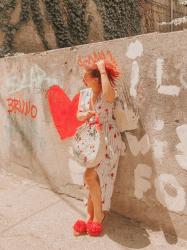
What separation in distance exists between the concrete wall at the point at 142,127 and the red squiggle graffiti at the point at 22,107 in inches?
3.4

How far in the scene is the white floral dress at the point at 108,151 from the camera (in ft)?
9.11

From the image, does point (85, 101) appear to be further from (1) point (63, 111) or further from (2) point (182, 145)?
(2) point (182, 145)

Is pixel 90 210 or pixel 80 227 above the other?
pixel 90 210

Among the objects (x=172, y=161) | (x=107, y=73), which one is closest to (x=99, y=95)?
(x=107, y=73)

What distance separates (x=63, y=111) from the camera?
3.58 m

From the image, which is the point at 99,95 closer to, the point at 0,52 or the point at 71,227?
the point at 71,227

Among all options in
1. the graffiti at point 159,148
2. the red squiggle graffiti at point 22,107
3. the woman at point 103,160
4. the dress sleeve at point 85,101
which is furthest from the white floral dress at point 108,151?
the red squiggle graffiti at point 22,107

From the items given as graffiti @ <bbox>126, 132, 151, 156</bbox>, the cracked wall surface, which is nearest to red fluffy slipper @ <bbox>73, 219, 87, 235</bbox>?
graffiti @ <bbox>126, 132, 151, 156</bbox>

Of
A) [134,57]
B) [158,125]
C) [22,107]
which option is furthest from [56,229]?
[22,107]

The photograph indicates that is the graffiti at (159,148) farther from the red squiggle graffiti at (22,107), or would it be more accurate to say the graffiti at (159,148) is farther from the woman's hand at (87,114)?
the red squiggle graffiti at (22,107)

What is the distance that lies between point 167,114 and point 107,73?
0.57m

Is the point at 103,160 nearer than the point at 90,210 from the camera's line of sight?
Yes

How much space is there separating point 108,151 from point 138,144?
0.26 m

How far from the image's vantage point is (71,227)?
9.89 feet
